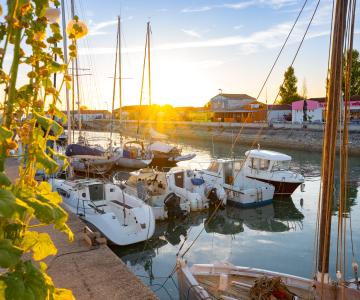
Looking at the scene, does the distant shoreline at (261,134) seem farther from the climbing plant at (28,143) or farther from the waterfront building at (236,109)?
the climbing plant at (28,143)

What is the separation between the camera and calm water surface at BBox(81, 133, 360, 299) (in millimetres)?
12023

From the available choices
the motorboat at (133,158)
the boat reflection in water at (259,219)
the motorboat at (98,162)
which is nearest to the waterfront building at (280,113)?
the motorboat at (133,158)

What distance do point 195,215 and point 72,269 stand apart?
10.1 m

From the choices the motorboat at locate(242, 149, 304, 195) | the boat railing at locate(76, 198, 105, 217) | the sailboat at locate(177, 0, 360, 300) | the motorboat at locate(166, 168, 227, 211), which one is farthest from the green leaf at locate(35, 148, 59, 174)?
the motorboat at locate(242, 149, 304, 195)

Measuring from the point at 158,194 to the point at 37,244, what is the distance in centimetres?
1589

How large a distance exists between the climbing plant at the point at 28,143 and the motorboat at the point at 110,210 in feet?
33.5

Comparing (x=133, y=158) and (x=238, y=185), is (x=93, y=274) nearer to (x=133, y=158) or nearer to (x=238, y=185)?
(x=238, y=185)

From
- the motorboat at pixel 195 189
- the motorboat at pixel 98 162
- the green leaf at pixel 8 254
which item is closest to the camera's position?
the green leaf at pixel 8 254

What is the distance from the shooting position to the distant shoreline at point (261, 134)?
42.9 m

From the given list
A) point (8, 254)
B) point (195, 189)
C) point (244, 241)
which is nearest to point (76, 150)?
point (195, 189)

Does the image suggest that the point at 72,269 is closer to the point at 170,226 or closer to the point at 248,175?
the point at 170,226

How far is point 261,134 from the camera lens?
52.7 metres

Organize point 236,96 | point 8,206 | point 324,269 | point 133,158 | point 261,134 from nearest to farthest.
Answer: point 8,206 < point 324,269 < point 133,158 < point 261,134 < point 236,96

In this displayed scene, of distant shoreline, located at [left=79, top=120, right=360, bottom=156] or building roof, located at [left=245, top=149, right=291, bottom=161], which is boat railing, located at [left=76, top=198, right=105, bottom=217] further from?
distant shoreline, located at [left=79, top=120, right=360, bottom=156]
